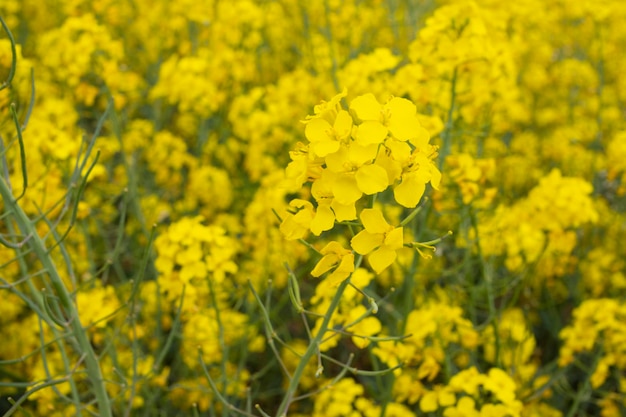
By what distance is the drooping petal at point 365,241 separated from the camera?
4.06 feet

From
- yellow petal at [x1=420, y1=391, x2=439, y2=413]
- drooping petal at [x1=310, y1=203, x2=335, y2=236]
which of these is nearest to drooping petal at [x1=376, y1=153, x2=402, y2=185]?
drooping petal at [x1=310, y1=203, x2=335, y2=236]

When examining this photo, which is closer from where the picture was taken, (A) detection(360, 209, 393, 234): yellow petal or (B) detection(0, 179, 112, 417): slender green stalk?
(A) detection(360, 209, 393, 234): yellow petal

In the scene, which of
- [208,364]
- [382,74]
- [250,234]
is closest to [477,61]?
[382,74]

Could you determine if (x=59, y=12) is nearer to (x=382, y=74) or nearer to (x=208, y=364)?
(x=382, y=74)

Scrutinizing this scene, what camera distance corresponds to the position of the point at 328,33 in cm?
342

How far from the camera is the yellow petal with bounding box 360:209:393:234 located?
122cm

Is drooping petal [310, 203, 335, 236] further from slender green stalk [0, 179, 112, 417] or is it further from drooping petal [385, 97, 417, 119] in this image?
slender green stalk [0, 179, 112, 417]

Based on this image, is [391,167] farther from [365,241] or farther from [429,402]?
[429,402]

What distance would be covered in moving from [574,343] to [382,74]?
1368mm

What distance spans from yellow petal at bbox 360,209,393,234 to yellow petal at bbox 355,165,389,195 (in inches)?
2.0

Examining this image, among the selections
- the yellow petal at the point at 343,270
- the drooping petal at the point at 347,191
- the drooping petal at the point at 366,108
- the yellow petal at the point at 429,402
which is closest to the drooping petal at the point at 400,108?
the drooping petal at the point at 366,108

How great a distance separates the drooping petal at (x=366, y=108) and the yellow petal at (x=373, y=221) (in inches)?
6.6

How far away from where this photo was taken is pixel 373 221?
1.22 metres

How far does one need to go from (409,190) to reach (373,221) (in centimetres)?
9
